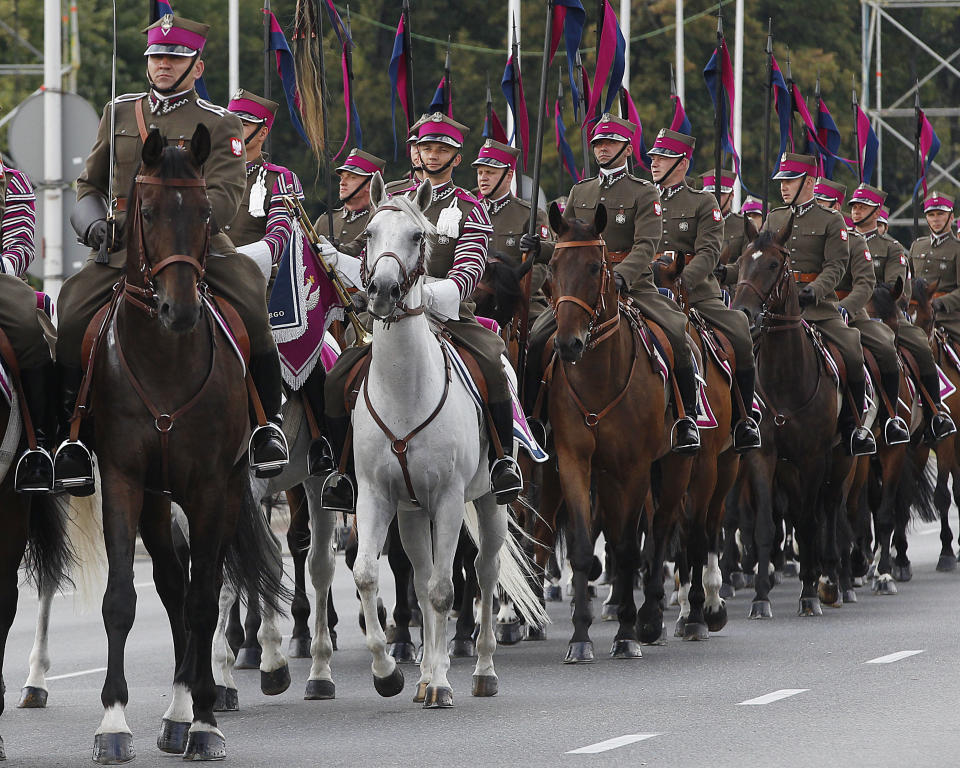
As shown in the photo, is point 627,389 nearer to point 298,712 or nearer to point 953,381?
point 298,712

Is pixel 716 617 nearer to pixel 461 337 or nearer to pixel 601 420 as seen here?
pixel 601 420

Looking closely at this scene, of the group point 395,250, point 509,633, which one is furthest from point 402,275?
point 509,633

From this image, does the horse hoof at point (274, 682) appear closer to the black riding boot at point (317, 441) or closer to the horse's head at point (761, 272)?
the black riding boot at point (317, 441)

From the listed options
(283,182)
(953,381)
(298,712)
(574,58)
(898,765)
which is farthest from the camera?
(953,381)

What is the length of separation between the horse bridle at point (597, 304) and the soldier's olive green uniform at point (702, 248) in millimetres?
2268

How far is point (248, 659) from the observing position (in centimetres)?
1254

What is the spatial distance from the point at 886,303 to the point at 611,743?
1088 cm

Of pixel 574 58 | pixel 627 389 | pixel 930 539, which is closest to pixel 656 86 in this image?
pixel 930 539

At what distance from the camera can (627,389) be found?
1263 centimetres

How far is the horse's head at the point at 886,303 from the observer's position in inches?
742

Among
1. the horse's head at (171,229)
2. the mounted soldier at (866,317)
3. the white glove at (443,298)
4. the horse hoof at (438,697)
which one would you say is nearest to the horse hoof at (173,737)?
the horse hoof at (438,697)

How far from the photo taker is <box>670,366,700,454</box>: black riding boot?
42.9 ft

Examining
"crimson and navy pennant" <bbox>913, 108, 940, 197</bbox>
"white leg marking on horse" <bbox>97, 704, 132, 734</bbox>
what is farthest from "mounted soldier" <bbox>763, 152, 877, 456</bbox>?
"white leg marking on horse" <bbox>97, 704, 132, 734</bbox>

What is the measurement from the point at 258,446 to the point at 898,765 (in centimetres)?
319
